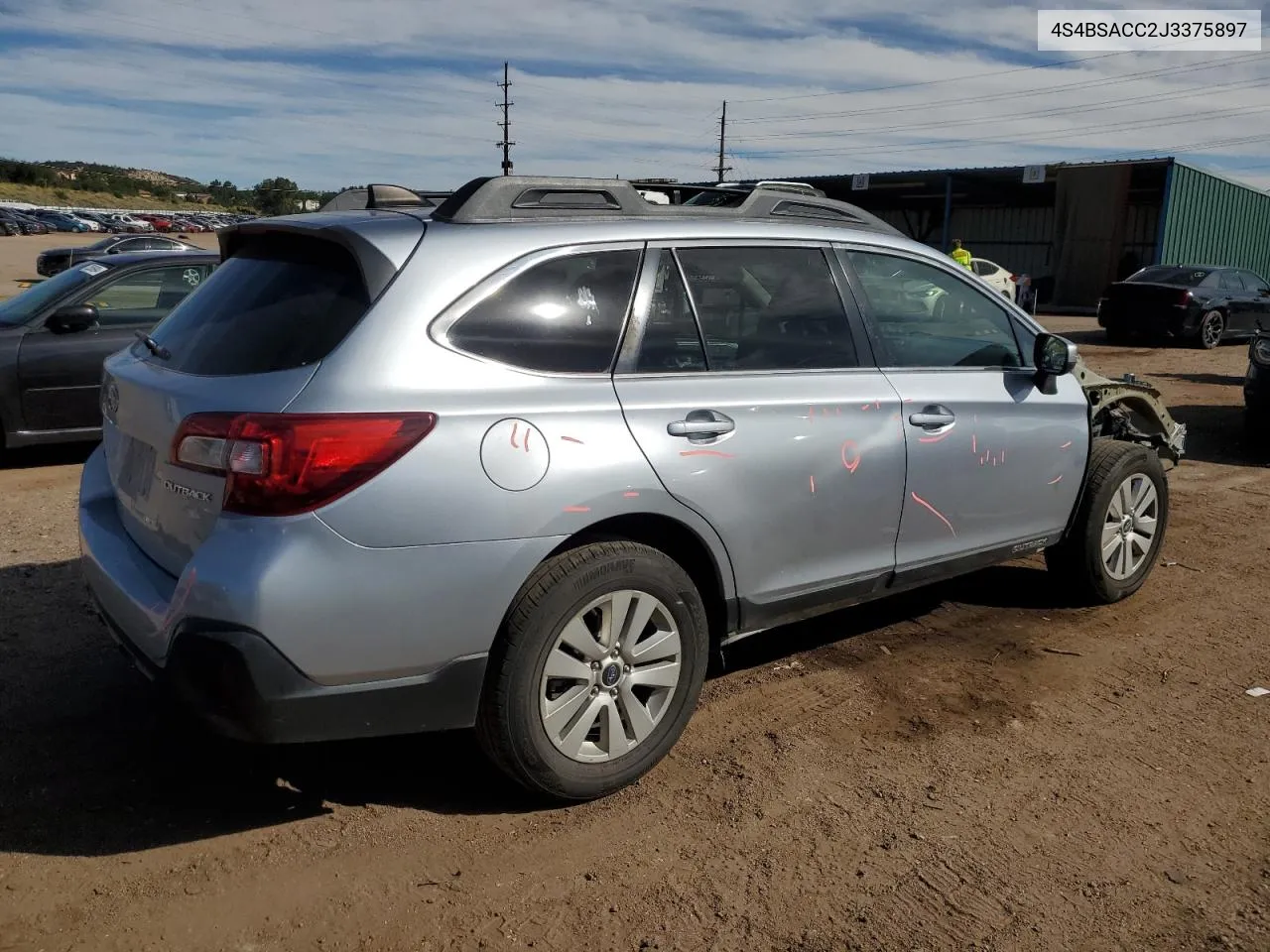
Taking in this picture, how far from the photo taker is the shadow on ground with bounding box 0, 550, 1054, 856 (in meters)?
3.16

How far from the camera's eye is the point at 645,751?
11.1 ft

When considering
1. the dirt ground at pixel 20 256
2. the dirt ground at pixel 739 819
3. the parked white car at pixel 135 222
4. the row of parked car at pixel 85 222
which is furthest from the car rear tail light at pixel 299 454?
the parked white car at pixel 135 222

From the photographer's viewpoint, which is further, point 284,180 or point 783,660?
point 284,180

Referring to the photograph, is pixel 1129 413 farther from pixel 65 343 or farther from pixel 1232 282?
pixel 1232 282

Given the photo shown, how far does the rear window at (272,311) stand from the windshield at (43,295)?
5.21 m

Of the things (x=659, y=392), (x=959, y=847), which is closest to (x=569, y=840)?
(x=959, y=847)

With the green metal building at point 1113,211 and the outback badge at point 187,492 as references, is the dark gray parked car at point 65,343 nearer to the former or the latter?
the outback badge at point 187,492

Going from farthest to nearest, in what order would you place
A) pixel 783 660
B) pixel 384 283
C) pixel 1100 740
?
pixel 783 660 → pixel 1100 740 → pixel 384 283

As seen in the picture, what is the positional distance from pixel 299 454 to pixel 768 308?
1.80 meters

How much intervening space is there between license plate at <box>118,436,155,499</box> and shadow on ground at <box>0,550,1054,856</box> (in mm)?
644

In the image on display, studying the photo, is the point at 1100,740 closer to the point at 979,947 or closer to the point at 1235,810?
the point at 1235,810

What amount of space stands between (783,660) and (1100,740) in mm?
1244

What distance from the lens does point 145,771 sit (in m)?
3.45

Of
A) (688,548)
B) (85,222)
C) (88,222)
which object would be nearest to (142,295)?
(688,548)
